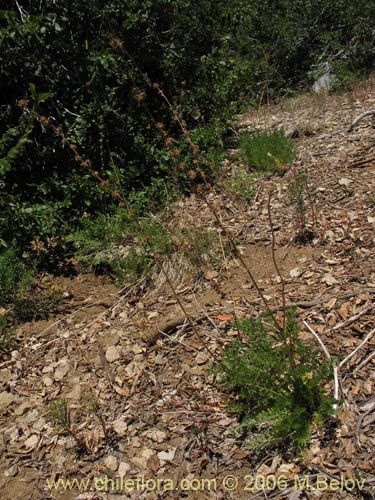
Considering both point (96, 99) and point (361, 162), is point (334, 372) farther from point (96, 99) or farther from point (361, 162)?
point (96, 99)

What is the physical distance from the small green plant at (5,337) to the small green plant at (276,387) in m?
1.64

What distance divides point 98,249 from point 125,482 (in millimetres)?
2143

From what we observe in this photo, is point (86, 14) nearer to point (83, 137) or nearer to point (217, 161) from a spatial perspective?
point (83, 137)

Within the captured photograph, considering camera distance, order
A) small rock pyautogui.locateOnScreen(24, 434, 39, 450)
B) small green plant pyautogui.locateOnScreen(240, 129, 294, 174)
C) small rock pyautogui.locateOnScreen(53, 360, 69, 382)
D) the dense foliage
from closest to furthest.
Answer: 1. small rock pyautogui.locateOnScreen(24, 434, 39, 450)
2. small rock pyautogui.locateOnScreen(53, 360, 69, 382)
3. the dense foliage
4. small green plant pyautogui.locateOnScreen(240, 129, 294, 174)

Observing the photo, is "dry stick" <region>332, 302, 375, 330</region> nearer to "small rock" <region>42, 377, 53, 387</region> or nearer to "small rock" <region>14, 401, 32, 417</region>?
"small rock" <region>42, 377, 53, 387</region>

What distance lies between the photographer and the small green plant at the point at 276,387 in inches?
93.0

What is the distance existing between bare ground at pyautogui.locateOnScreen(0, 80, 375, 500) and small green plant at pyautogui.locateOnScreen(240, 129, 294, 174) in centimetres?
38

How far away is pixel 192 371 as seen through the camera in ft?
10.0

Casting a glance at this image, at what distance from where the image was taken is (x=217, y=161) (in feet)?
16.6

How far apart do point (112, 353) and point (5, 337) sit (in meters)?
0.80

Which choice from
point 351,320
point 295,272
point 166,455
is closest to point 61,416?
point 166,455

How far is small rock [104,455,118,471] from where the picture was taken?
2.63 metres

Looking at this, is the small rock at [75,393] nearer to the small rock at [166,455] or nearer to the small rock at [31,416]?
the small rock at [31,416]

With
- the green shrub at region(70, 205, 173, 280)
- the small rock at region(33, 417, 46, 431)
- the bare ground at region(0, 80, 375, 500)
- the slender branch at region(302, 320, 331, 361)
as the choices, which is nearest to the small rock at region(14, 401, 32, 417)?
the bare ground at region(0, 80, 375, 500)
